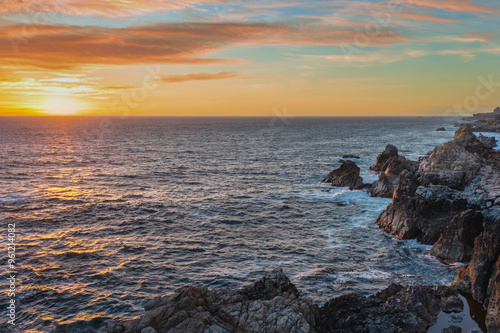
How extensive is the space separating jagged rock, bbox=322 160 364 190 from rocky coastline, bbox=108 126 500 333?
22.1m

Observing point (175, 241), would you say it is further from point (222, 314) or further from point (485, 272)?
point (485, 272)

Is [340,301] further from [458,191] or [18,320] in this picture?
[458,191]

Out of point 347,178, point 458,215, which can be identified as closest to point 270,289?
point 458,215

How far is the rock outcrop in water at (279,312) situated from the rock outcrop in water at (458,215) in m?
3.10

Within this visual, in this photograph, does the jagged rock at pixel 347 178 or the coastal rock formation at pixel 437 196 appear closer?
the coastal rock formation at pixel 437 196

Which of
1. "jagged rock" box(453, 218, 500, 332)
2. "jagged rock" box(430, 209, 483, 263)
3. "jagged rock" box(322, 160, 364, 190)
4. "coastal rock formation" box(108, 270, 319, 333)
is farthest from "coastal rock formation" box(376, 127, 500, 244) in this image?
"coastal rock formation" box(108, 270, 319, 333)

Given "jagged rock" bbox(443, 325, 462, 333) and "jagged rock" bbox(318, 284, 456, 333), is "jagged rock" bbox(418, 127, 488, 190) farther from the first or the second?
"jagged rock" bbox(443, 325, 462, 333)

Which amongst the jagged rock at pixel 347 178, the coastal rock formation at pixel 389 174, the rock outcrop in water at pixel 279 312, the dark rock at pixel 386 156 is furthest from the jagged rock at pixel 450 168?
the dark rock at pixel 386 156

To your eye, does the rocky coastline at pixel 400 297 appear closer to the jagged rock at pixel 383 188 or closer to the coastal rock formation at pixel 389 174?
the coastal rock formation at pixel 389 174

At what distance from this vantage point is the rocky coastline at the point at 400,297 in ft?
64.7

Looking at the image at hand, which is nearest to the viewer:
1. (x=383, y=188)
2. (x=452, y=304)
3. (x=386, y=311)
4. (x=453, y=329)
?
(x=453, y=329)

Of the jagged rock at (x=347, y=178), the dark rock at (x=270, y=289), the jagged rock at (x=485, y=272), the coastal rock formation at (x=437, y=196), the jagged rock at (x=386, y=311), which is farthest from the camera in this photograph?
the jagged rock at (x=347, y=178)

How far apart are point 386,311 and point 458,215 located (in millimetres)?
17472

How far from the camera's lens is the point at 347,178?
6619cm
